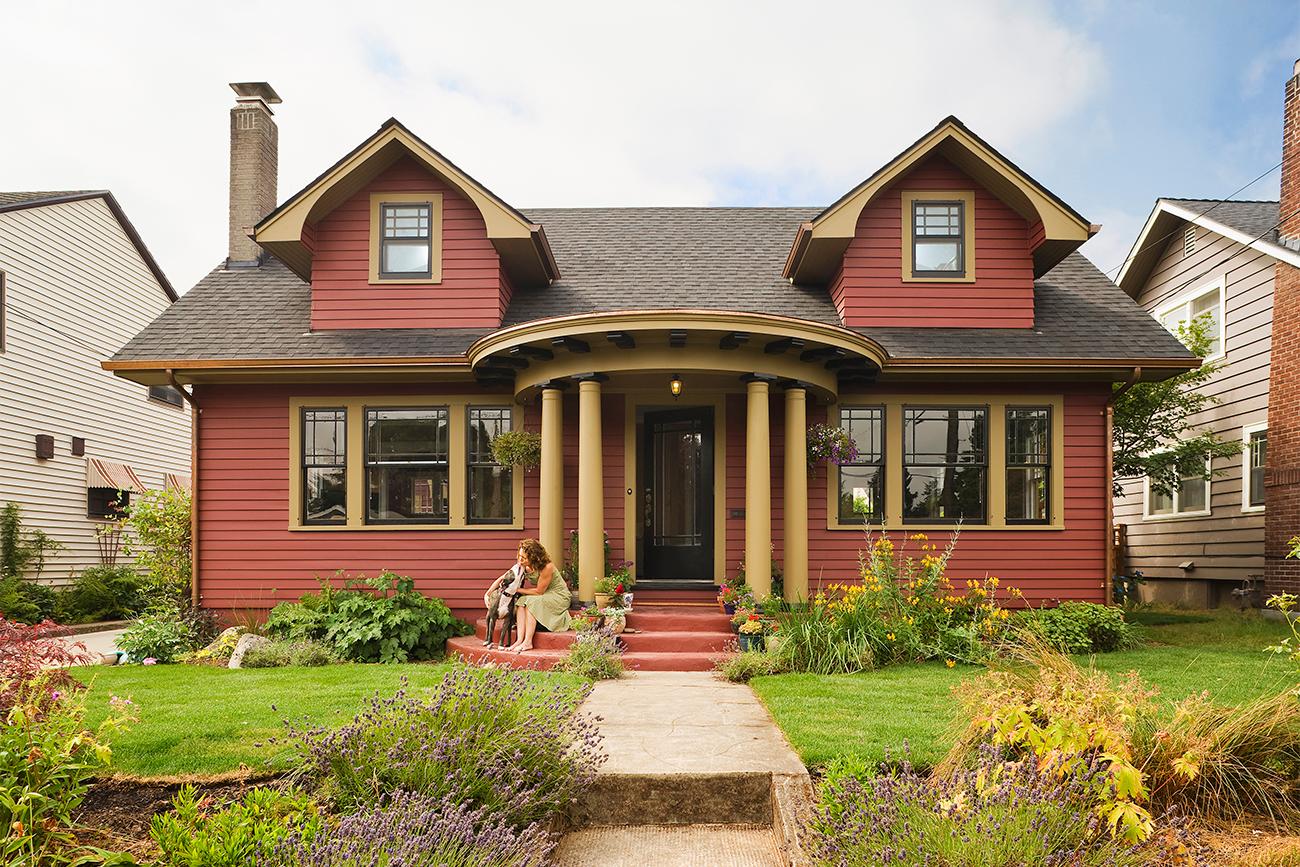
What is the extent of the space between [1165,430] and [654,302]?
811 centimetres

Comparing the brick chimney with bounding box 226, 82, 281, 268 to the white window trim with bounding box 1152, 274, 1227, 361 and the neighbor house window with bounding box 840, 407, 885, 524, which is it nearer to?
the neighbor house window with bounding box 840, 407, 885, 524

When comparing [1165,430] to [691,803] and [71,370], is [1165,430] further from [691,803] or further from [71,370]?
[71,370]

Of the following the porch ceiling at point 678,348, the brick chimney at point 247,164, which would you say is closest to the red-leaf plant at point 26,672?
the porch ceiling at point 678,348

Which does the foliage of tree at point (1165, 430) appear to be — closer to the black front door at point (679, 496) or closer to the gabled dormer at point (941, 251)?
the gabled dormer at point (941, 251)

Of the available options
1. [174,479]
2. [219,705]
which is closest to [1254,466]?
[219,705]

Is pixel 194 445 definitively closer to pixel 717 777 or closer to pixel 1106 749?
pixel 717 777

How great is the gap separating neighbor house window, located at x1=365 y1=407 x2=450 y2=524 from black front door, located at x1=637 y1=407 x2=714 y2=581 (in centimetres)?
248

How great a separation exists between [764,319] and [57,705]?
676cm

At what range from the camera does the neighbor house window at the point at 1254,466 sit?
14.5 m

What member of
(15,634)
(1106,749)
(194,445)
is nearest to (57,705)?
(15,634)

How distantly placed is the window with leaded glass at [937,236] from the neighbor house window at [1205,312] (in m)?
5.41

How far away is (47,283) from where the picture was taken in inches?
642

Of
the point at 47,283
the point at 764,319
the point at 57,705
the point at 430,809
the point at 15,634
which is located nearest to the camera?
the point at 430,809

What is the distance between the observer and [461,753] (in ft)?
13.3
